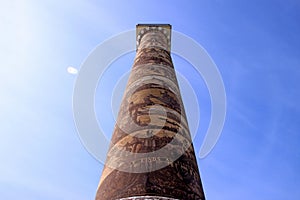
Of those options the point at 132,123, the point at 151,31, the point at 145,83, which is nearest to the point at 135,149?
the point at 132,123

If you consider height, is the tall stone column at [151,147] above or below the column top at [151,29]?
below

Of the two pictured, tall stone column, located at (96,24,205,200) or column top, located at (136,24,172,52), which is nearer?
tall stone column, located at (96,24,205,200)

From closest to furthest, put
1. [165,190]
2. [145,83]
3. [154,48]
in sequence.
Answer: [165,190], [145,83], [154,48]

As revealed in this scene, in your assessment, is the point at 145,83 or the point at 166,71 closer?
the point at 145,83

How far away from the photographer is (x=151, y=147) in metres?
5.57

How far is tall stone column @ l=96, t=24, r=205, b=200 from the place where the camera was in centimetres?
504

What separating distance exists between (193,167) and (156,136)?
0.86m

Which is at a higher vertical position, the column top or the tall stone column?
the column top

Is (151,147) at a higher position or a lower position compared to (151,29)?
lower

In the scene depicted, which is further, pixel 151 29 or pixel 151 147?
pixel 151 29

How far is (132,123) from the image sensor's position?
20.4 ft

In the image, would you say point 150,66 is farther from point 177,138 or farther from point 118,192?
point 118,192

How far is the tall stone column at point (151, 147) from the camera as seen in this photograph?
5.04 metres

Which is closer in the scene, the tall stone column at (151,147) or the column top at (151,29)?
the tall stone column at (151,147)
